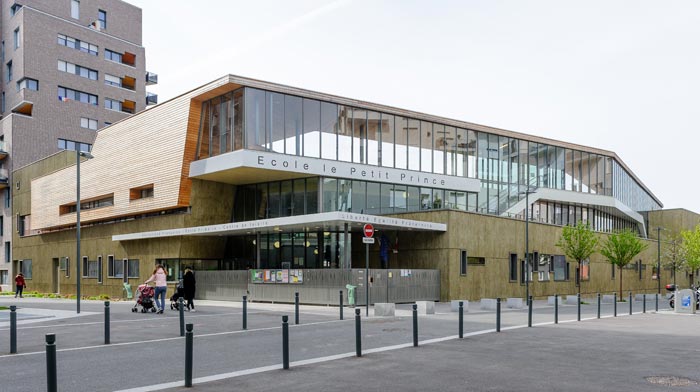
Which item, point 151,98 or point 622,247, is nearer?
point 622,247

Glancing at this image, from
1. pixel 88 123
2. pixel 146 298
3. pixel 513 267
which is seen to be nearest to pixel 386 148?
pixel 513 267

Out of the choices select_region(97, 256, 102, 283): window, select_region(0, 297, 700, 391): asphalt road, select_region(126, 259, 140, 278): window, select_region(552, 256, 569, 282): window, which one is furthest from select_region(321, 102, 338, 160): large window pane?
select_region(97, 256, 102, 283): window

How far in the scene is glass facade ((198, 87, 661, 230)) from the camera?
36094mm

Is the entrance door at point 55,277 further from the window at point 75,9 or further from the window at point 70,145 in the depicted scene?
the window at point 75,9

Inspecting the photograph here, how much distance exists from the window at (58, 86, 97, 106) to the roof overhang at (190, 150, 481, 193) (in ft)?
104

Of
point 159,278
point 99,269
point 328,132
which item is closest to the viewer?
point 159,278

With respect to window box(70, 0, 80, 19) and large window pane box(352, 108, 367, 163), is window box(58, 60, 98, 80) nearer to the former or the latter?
window box(70, 0, 80, 19)

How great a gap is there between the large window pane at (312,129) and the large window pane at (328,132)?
296 mm

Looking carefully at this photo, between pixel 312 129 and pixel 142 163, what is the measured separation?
12045 millimetres

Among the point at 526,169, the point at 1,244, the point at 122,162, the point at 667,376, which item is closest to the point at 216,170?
the point at 122,162

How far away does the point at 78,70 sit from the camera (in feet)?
210

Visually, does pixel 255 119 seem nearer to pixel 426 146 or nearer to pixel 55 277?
pixel 426 146

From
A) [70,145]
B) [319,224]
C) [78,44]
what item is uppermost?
[78,44]

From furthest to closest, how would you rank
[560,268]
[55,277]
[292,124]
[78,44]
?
[78,44] < [55,277] < [560,268] < [292,124]
